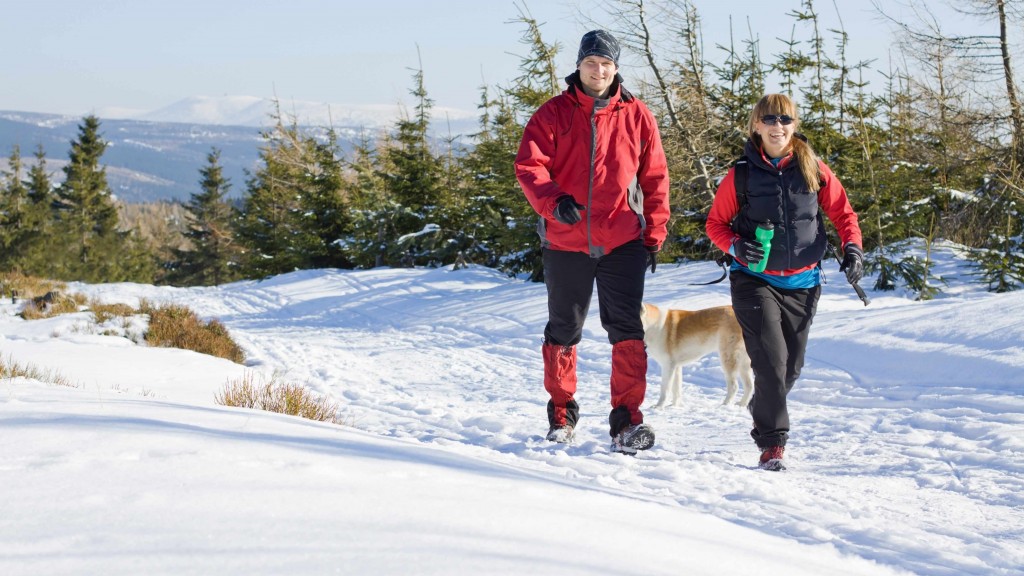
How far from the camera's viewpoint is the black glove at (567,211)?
3.77m

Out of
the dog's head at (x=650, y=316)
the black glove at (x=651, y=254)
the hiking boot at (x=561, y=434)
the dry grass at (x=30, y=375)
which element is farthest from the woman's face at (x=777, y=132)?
the dry grass at (x=30, y=375)

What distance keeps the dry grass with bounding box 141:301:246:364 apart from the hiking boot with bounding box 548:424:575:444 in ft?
17.3

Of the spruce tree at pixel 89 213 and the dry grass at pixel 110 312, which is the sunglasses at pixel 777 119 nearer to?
the dry grass at pixel 110 312

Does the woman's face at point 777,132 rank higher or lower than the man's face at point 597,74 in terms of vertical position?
lower

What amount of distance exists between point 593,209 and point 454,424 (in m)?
1.95

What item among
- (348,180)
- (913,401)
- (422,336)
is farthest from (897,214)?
(348,180)

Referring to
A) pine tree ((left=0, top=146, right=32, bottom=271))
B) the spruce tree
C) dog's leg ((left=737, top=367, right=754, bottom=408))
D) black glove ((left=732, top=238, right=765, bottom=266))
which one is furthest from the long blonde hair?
the spruce tree

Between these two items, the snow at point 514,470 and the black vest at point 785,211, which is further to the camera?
the black vest at point 785,211

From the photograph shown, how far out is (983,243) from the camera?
1212 cm

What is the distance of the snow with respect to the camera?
1797mm

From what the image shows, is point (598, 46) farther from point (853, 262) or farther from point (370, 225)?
point (370, 225)

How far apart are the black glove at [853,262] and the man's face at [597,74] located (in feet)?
5.17

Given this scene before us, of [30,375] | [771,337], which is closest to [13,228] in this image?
[30,375]

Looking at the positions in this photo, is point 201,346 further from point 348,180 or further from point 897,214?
point 348,180
